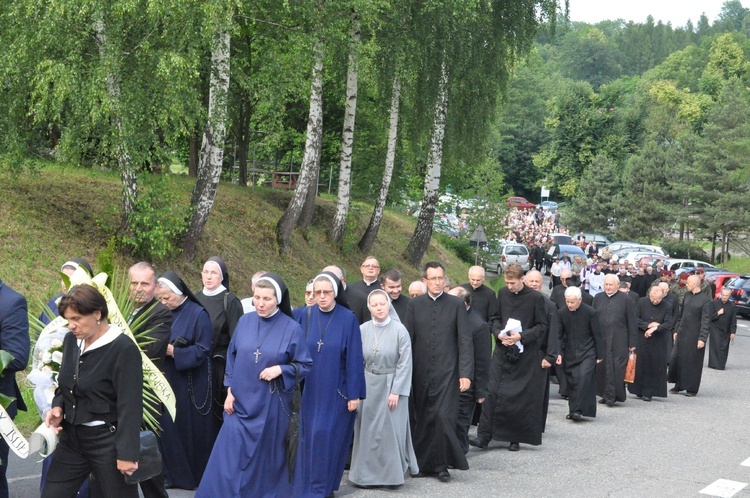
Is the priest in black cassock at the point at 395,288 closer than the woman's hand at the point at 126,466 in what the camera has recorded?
No

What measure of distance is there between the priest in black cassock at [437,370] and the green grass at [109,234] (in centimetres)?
404

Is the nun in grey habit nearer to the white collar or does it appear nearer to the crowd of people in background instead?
the crowd of people in background

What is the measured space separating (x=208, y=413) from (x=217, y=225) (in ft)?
49.3

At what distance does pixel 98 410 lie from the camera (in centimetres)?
613

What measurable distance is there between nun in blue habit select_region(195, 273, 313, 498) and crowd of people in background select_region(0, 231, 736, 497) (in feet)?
0.04

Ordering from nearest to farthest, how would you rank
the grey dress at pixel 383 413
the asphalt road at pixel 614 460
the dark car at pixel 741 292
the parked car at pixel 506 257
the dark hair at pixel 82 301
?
the dark hair at pixel 82 301 → the grey dress at pixel 383 413 → the asphalt road at pixel 614 460 → the dark car at pixel 741 292 → the parked car at pixel 506 257

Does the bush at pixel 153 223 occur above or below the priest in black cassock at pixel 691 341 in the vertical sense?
above

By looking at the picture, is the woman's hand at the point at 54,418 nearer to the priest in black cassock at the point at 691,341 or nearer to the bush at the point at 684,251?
the priest in black cassock at the point at 691,341

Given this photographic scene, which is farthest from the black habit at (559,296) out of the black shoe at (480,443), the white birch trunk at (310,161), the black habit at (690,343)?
the white birch trunk at (310,161)

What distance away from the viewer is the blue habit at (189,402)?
920 centimetres

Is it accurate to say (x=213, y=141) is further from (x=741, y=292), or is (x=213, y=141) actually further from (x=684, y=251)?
(x=684, y=251)

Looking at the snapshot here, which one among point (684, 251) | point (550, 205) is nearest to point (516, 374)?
point (684, 251)

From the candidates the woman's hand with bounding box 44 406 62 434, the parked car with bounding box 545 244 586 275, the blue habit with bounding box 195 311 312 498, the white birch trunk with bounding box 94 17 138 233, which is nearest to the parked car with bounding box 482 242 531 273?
the parked car with bounding box 545 244 586 275

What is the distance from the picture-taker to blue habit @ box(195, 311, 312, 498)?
27.2 feet
